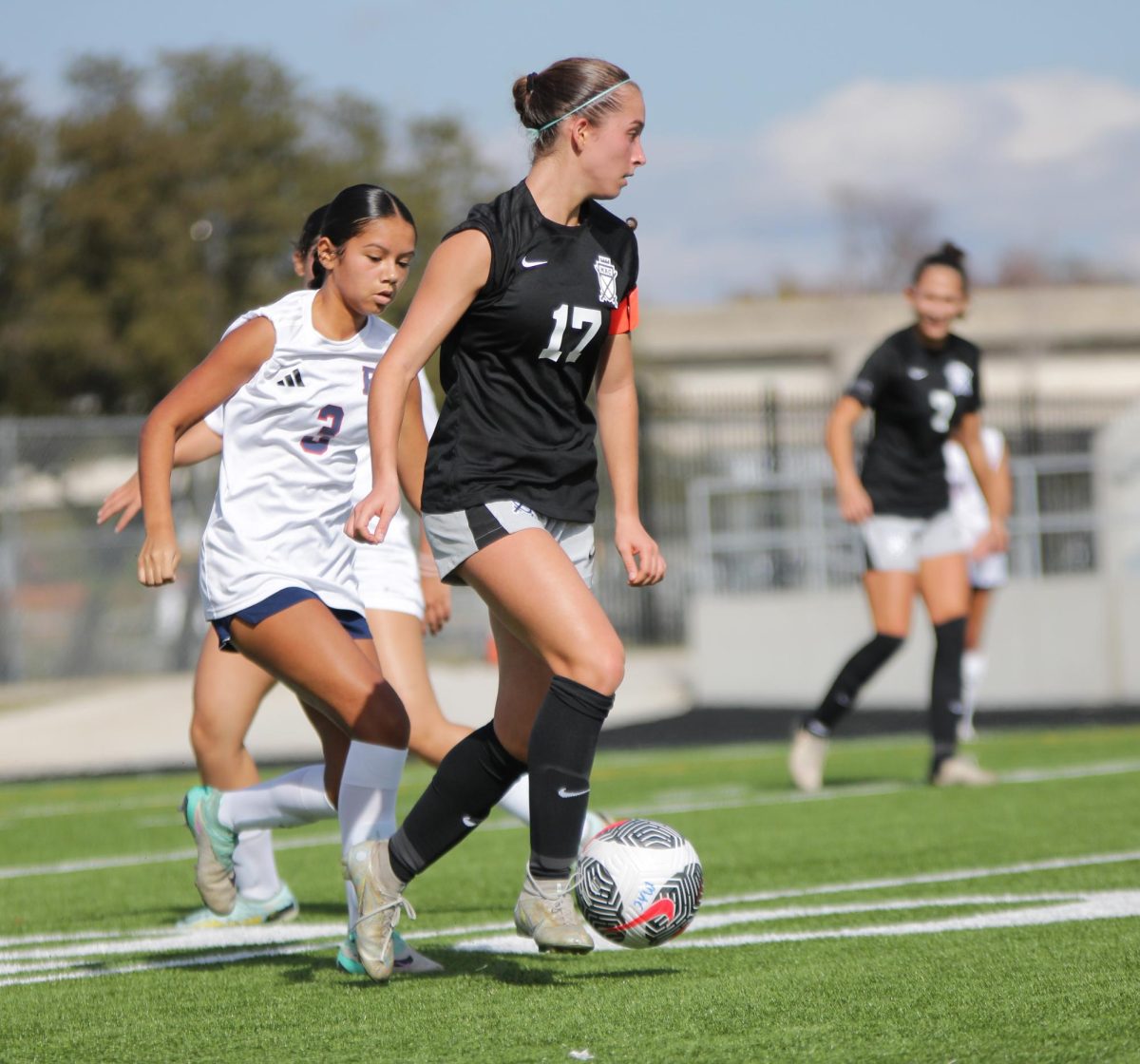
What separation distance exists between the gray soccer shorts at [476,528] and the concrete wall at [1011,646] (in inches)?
475

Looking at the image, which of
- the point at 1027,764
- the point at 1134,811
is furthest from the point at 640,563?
the point at 1027,764

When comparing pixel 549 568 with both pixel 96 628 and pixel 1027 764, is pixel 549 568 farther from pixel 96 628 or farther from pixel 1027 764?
pixel 96 628

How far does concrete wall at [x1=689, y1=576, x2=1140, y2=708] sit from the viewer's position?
53.1 ft

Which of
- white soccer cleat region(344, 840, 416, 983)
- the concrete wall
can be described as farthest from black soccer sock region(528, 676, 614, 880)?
the concrete wall

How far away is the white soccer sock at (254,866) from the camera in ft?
19.1

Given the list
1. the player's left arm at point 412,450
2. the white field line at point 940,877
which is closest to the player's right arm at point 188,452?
the player's left arm at point 412,450

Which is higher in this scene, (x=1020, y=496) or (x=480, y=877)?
(x=1020, y=496)

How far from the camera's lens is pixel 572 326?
169 inches

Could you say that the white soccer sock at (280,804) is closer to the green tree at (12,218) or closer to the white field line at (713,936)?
the white field line at (713,936)

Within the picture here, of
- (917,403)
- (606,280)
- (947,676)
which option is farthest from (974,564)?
(606,280)

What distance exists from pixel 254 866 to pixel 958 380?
14.5ft

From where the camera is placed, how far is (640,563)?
14.8 ft

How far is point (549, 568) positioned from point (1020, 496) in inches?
589

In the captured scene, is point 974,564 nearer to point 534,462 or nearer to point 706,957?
point 706,957
